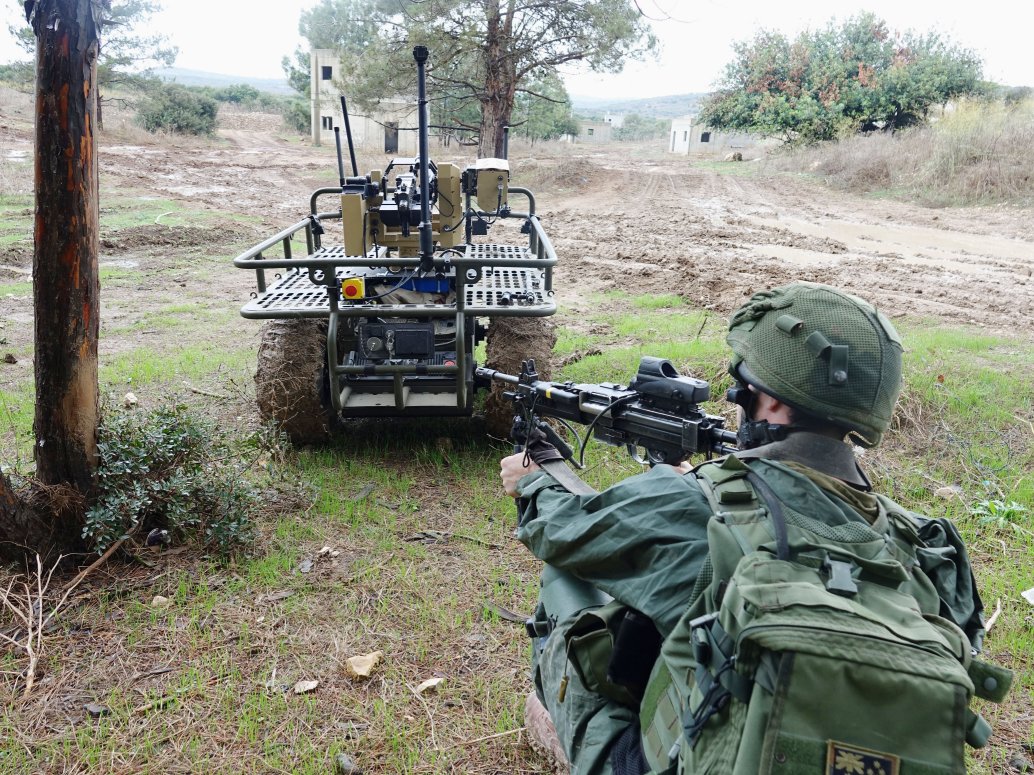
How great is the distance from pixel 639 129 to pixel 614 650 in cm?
7060

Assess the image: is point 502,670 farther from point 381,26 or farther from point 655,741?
point 381,26

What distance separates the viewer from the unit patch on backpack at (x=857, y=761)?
1211 mm

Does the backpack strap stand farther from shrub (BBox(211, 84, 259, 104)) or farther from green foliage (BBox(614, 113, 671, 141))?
green foliage (BBox(614, 113, 671, 141))

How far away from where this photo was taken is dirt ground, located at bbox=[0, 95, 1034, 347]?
9.15 m

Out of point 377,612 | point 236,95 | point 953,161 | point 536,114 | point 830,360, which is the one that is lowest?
point 377,612

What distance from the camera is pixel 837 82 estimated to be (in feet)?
86.9

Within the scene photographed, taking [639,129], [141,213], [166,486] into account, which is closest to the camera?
Result: [166,486]

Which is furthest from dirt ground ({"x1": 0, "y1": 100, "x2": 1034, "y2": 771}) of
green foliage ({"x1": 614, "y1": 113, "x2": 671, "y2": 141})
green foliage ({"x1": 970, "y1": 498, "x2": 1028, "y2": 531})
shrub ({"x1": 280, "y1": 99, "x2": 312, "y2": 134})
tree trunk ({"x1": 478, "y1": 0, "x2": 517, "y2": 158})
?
green foliage ({"x1": 614, "y1": 113, "x2": 671, "y2": 141})

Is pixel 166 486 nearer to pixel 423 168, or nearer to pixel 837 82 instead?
pixel 423 168

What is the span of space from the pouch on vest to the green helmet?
0.57 meters

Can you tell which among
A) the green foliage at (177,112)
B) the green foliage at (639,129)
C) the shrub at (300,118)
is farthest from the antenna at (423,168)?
the green foliage at (639,129)

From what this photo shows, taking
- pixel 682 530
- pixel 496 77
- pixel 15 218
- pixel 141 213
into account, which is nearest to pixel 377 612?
pixel 682 530

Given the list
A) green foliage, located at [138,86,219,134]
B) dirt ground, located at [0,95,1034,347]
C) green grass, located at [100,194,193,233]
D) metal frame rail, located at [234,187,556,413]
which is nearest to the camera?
metal frame rail, located at [234,187,556,413]

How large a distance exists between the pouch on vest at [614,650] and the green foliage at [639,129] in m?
64.8
